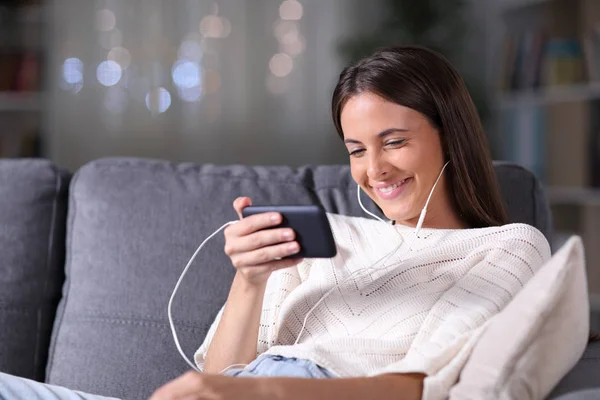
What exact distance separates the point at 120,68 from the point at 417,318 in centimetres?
331

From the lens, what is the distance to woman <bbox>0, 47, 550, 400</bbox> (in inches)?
47.9

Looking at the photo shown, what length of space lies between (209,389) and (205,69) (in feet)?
11.3

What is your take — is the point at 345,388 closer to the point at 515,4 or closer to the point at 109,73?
the point at 515,4

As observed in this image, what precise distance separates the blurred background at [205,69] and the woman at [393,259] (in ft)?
8.44

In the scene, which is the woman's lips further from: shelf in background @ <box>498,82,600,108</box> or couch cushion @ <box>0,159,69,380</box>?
shelf in background @ <box>498,82,600,108</box>

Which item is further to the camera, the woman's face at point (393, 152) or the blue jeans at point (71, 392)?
the woman's face at point (393, 152)

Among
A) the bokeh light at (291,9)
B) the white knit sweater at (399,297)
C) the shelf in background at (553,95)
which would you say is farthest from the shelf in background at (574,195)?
the white knit sweater at (399,297)

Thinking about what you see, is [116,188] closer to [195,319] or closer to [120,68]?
[195,319]

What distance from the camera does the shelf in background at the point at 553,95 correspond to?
336cm

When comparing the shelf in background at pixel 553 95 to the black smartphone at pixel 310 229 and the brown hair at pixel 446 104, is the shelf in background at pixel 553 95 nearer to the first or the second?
the brown hair at pixel 446 104

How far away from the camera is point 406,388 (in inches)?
43.9

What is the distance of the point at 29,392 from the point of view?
1236mm

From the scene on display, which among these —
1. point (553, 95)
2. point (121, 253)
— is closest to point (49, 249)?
point (121, 253)

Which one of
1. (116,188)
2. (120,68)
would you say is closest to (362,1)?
(120,68)
